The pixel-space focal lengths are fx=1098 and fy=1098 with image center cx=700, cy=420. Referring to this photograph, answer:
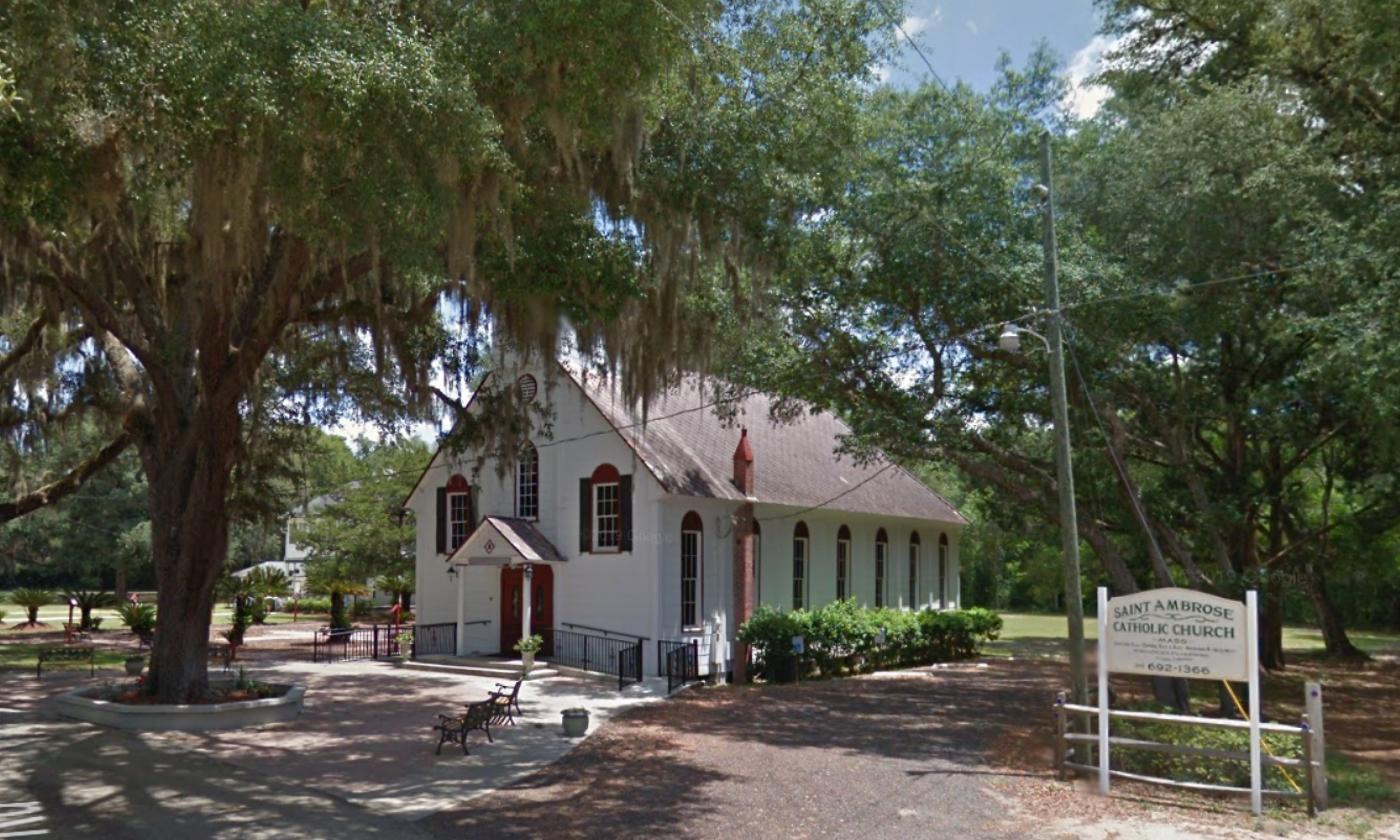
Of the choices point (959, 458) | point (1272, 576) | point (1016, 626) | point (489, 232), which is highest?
point (489, 232)

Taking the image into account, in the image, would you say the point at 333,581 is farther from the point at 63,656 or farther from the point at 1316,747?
the point at 1316,747

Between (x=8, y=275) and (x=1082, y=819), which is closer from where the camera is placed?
(x=1082, y=819)

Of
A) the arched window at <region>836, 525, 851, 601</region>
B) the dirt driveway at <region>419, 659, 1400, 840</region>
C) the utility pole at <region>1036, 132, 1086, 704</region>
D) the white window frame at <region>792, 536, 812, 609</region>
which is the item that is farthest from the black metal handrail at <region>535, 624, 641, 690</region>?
the utility pole at <region>1036, 132, 1086, 704</region>

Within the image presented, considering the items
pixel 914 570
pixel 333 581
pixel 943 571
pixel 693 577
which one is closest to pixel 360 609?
pixel 333 581

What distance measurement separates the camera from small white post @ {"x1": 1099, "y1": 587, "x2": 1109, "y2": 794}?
11539 mm

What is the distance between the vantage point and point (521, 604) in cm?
2436

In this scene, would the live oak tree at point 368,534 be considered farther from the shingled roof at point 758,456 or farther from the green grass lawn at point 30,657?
the shingled roof at point 758,456

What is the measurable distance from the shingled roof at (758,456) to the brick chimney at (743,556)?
1.11 ft

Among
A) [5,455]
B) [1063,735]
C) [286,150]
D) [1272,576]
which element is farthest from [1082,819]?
[5,455]

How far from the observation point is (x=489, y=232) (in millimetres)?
11297

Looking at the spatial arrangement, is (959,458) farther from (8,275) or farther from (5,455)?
(5,455)

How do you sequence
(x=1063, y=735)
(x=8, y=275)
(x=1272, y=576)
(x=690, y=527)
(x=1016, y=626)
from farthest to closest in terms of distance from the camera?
(x=1016, y=626) < (x=690, y=527) < (x=1272, y=576) < (x=8, y=275) < (x=1063, y=735)

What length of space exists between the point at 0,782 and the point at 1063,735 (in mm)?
11196

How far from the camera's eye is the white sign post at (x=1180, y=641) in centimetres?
1091
